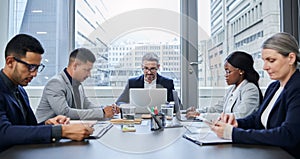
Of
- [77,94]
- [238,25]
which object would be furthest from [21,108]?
[238,25]

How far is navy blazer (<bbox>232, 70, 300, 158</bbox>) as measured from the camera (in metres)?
1.18

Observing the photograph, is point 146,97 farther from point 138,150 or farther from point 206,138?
point 138,150

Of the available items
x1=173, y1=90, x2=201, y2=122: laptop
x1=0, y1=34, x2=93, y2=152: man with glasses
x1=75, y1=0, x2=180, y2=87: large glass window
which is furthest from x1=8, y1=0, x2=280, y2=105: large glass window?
x1=0, y1=34, x2=93, y2=152: man with glasses

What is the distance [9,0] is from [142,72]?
5.48ft

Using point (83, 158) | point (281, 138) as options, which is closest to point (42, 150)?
point (83, 158)

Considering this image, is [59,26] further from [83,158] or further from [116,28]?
[83,158]

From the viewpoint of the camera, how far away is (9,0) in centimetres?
309

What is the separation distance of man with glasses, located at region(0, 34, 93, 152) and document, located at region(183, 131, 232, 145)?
1.58ft

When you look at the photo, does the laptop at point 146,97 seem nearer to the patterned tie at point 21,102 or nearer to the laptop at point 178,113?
the laptop at point 178,113

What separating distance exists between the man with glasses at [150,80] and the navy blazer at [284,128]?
1336mm

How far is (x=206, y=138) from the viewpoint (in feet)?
4.27

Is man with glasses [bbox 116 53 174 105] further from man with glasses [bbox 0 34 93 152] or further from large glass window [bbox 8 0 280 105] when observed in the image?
man with glasses [bbox 0 34 93 152]

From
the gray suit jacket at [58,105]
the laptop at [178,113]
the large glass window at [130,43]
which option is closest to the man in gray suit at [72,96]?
the gray suit jacket at [58,105]

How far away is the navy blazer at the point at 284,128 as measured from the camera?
46.4 inches
